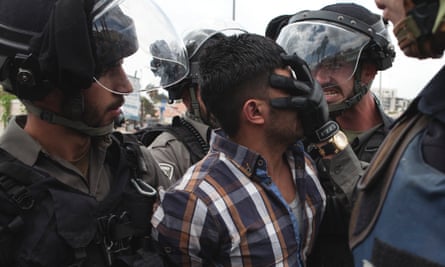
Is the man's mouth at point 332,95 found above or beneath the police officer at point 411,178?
beneath

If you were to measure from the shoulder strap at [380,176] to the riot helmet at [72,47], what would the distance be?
98 centimetres

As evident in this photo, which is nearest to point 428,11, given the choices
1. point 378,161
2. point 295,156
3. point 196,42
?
point 378,161

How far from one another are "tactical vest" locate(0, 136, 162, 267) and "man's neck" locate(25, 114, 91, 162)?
0.54 feet

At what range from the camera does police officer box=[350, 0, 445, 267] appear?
866mm

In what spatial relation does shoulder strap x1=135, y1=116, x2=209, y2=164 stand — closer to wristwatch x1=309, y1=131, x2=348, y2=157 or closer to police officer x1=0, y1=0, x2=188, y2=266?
police officer x1=0, y1=0, x2=188, y2=266

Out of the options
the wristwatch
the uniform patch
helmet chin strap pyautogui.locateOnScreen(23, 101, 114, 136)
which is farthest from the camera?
the uniform patch

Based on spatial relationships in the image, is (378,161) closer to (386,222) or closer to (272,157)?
(386,222)

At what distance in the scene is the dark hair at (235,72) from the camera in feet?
5.27

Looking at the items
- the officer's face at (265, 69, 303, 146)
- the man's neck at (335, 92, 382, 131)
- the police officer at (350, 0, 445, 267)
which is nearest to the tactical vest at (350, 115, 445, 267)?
the police officer at (350, 0, 445, 267)

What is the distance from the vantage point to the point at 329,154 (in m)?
1.77

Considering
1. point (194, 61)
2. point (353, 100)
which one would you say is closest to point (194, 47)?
point (194, 61)

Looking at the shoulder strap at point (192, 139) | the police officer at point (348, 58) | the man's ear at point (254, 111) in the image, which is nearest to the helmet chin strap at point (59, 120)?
the man's ear at point (254, 111)

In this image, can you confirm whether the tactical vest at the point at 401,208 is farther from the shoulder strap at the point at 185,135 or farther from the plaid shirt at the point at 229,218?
the shoulder strap at the point at 185,135

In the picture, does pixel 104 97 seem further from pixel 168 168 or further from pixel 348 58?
pixel 348 58
